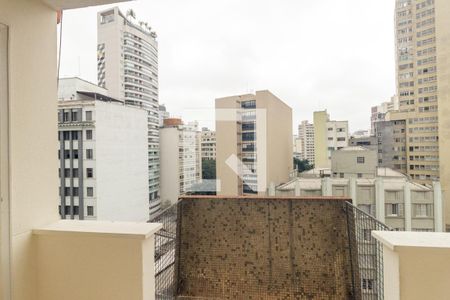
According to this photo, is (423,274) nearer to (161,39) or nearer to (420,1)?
(161,39)

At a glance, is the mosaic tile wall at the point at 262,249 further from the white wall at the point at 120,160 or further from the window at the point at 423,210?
the white wall at the point at 120,160

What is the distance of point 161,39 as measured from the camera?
3328mm

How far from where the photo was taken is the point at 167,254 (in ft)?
6.28

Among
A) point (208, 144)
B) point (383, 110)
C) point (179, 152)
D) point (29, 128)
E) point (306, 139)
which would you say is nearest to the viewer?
point (29, 128)

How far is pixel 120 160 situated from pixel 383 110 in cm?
530

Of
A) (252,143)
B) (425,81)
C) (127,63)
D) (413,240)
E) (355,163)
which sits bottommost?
(413,240)

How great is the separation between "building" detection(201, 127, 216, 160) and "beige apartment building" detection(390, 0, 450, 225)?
2.96 meters

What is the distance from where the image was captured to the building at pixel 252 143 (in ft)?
14.7

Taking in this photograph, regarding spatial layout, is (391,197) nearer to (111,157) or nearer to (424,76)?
(424,76)

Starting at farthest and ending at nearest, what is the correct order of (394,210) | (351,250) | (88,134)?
1. (88,134)
2. (394,210)
3. (351,250)

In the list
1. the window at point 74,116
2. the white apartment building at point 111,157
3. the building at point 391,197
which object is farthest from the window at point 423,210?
the window at point 74,116

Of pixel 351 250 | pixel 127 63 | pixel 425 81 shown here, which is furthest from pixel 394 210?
pixel 127 63

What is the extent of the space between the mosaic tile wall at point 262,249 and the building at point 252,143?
1.08 m

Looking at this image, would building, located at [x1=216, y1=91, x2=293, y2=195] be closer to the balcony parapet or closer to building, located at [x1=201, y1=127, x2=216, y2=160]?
building, located at [x1=201, y1=127, x2=216, y2=160]
